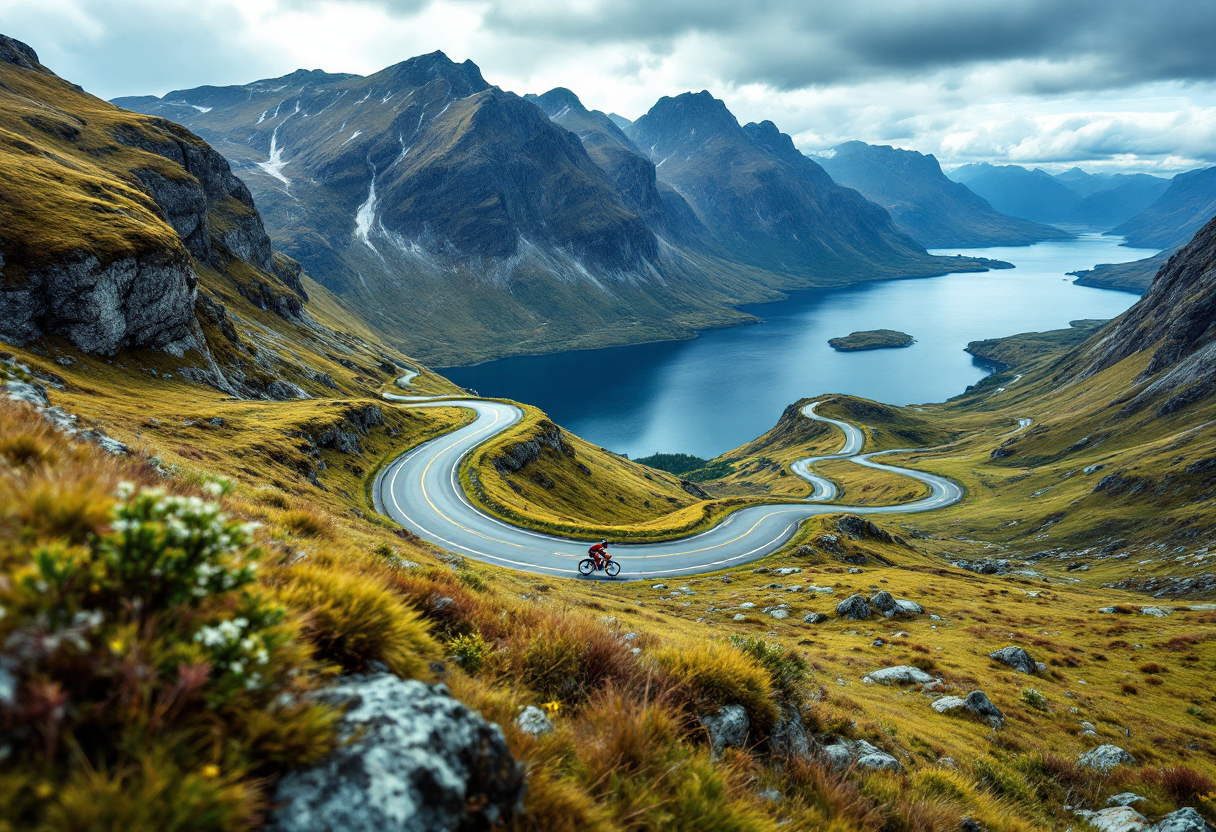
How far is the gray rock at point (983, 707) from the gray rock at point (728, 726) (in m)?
14.1

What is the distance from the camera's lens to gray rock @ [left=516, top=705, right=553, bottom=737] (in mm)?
4961

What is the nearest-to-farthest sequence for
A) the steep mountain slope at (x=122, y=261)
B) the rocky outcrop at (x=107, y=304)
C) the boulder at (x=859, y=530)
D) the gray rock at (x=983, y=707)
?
the gray rock at (x=983, y=707) → the rocky outcrop at (x=107, y=304) → the steep mountain slope at (x=122, y=261) → the boulder at (x=859, y=530)

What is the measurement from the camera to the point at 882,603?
101ft

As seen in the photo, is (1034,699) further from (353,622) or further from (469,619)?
(353,622)

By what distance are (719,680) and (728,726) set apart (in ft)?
1.76

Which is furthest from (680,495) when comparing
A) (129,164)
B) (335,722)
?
(129,164)

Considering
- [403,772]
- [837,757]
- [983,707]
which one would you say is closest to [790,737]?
[837,757]

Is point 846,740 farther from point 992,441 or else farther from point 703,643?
point 992,441

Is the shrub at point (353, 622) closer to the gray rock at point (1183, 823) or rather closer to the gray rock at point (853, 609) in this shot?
the gray rock at point (1183, 823)

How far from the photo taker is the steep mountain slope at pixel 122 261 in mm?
42281

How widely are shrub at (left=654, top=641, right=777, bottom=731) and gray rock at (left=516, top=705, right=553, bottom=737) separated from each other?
1.96 m

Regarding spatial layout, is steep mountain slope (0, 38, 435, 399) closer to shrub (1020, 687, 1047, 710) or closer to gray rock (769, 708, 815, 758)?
gray rock (769, 708, 815, 758)

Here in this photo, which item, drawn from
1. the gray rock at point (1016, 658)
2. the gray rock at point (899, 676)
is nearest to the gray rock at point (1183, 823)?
the gray rock at point (899, 676)

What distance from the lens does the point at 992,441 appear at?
144500 mm
